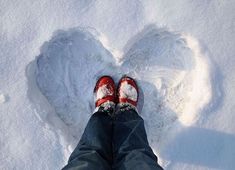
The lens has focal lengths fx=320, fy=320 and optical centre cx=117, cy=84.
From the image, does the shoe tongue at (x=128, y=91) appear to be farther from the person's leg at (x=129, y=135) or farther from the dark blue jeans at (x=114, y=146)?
the dark blue jeans at (x=114, y=146)

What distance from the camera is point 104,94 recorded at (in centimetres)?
186

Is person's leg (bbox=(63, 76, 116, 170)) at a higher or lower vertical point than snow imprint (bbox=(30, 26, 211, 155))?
lower

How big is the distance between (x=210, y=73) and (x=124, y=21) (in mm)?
532

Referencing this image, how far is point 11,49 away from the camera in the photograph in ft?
5.35

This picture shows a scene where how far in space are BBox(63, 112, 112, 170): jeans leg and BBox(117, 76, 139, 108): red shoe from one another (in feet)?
0.60

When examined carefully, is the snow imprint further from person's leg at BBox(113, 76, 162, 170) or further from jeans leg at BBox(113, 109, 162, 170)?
jeans leg at BBox(113, 109, 162, 170)

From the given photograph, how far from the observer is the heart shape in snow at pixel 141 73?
174cm

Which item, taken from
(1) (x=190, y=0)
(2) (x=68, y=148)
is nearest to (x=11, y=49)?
(2) (x=68, y=148)

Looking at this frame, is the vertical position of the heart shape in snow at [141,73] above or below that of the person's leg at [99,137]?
above

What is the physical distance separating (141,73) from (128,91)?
13 cm

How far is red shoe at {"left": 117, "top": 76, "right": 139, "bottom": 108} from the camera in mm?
1839

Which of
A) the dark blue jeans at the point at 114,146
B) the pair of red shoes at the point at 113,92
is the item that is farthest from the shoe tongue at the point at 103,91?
the dark blue jeans at the point at 114,146

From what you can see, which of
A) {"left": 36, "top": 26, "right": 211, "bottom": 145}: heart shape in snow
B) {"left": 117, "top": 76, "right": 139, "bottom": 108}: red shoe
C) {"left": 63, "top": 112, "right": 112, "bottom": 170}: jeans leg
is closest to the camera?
{"left": 63, "top": 112, "right": 112, "bottom": 170}: jeans leg

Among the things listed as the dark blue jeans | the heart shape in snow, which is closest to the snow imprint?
the heart shape in snow
